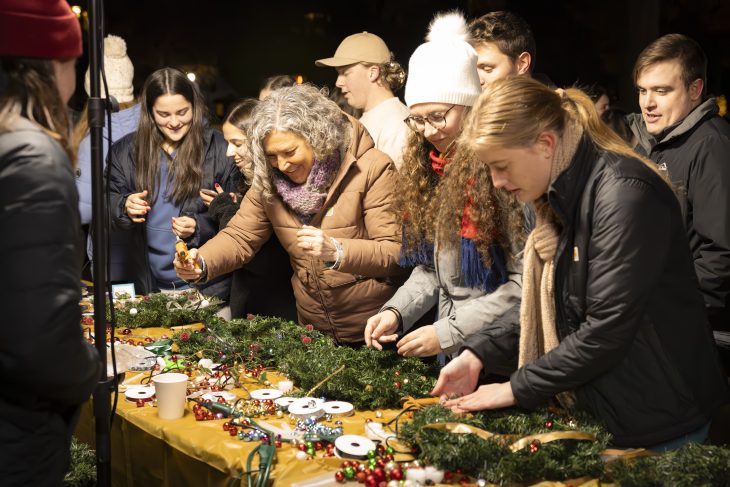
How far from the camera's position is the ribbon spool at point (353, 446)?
1.94 metres

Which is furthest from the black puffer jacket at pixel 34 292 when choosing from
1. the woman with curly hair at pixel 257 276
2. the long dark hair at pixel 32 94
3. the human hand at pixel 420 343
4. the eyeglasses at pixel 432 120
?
the woman with curly hair at pixel 257 276

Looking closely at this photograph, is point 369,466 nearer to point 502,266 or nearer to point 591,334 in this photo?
point 591,334

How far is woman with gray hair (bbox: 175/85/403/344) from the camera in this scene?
9.91ft

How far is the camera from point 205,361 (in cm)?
264

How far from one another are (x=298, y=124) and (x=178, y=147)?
1.24m

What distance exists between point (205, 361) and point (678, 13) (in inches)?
206

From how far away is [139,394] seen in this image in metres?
2.40

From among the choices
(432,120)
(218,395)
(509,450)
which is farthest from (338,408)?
(432,120)

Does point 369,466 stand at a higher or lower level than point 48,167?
lower

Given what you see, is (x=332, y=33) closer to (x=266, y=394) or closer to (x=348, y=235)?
(x=348, y=235)

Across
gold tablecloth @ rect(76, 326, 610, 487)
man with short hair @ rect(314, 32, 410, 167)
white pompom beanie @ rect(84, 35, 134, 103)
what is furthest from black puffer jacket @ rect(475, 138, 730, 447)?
white pompom beanie @ rect(84, 35, 134, 103)

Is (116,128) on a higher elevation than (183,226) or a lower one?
higher

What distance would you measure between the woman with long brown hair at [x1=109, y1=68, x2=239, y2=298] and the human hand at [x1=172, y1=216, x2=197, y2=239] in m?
0.12

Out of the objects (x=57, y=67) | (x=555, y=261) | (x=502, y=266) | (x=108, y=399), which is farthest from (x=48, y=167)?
(x=502, y=266)
